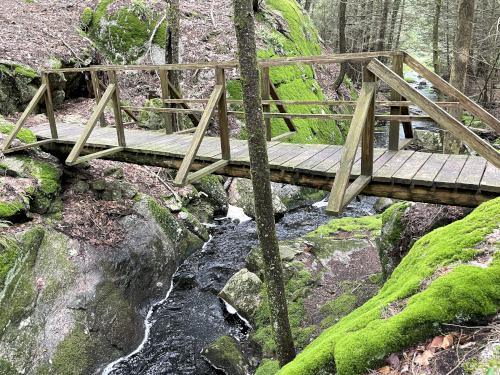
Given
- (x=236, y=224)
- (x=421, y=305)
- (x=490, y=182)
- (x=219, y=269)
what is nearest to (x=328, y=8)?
(x=236, y=224)

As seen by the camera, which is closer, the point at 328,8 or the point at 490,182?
the point at 490,182

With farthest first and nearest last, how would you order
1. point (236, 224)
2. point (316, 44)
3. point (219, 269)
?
point (316, 44) < point (236, 224) < point (219, 269)

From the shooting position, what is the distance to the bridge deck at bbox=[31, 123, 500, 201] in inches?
193

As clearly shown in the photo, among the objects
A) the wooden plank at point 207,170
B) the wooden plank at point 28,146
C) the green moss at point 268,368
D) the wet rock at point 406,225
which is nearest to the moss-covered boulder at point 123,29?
the wooden plank at point 28,146

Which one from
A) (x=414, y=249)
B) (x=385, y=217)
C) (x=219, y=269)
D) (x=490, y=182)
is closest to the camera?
(x=414, y=249)

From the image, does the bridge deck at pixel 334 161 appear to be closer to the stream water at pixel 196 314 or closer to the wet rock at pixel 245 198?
the stream water at pixel 196 314

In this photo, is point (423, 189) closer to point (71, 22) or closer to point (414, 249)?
point (414, 249)

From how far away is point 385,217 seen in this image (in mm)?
6945

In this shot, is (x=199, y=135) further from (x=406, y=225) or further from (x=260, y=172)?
(x=406, y=225)

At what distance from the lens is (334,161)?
6070 mm

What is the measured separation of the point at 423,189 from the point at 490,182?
0.73 meters

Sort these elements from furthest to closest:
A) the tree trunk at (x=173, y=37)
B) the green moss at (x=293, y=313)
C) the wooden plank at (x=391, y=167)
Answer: the tree trunk at (x=173, y=37) → the green moss at (x=293, y=313) → the wooden plank at (x=391, y=167)

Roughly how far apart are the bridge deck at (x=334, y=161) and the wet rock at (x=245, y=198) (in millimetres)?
3532

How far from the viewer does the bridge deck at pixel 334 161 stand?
4.91m
